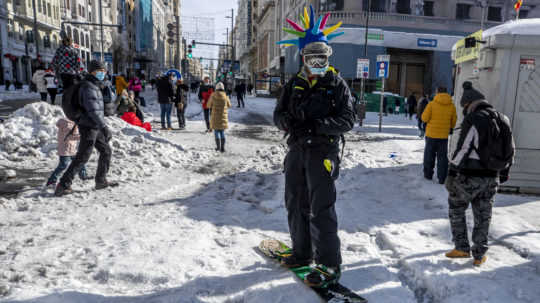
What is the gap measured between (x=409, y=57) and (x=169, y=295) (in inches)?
1349

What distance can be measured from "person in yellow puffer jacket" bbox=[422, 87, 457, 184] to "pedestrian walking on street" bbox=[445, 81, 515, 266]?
11.5ft

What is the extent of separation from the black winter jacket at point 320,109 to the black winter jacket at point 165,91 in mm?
10805

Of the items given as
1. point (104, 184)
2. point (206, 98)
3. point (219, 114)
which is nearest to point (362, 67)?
point (206, 98)

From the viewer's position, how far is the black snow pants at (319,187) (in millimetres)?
3100

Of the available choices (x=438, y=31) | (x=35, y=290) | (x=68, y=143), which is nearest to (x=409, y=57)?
(x=438, y=31)

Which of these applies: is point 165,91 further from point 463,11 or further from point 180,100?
point 463,11

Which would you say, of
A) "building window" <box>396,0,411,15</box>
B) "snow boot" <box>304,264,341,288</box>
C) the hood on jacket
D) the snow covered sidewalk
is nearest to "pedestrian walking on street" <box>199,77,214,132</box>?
the snow covered sidewalk

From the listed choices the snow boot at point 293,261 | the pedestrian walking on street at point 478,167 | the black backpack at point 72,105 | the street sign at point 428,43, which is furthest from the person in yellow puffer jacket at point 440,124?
the street sign at point 428,43

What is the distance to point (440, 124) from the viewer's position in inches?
288

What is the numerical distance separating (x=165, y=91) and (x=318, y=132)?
11.1 meters

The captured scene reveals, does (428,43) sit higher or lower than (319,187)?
higher

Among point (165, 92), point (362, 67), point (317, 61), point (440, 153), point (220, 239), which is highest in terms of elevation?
point (362, 67)

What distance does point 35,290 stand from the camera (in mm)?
3113

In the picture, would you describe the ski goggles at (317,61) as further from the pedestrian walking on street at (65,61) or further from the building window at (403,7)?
the building window at (403,7)
